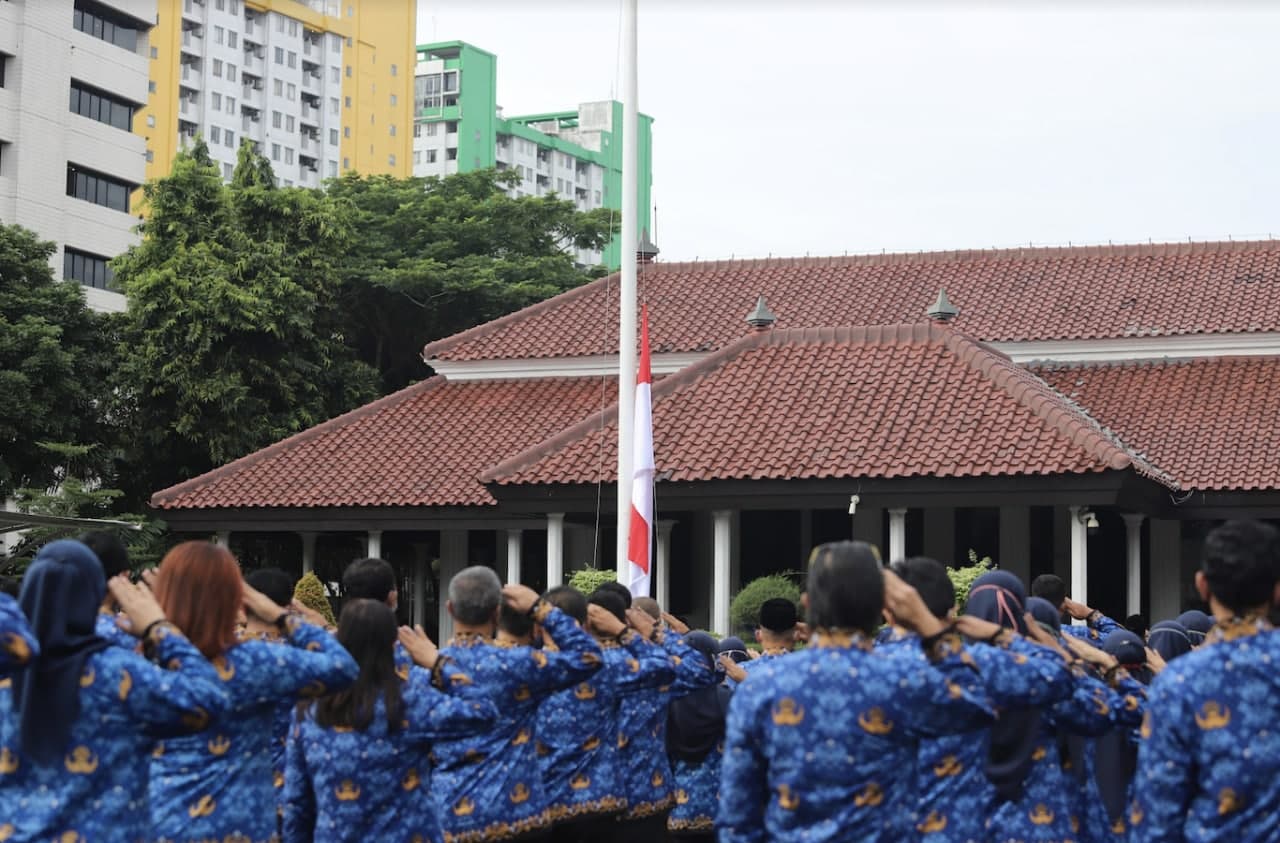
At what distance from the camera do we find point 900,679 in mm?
5488

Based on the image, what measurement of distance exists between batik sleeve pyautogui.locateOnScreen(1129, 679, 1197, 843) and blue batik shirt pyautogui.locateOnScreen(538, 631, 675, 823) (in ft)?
11.3

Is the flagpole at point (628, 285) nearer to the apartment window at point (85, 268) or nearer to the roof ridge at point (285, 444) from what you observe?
the roof ridge at point (285, 444)

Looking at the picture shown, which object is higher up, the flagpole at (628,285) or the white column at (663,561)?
the flagpole at (628,285)

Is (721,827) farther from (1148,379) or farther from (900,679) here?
(1148,379)

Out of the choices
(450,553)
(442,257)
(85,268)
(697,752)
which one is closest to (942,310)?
(450,553)

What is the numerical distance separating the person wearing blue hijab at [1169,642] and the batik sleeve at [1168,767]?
158 inches

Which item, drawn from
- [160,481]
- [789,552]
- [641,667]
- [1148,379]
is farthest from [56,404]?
[641,667]

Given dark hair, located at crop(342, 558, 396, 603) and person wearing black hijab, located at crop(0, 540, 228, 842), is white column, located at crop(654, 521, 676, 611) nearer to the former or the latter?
dark hair, located at crop(342, 558, 396, 603)

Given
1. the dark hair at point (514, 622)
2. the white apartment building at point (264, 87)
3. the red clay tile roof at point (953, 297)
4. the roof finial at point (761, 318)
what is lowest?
the dark hair at point (514, 622)

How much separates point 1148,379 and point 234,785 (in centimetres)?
2261

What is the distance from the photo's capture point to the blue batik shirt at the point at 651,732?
358 inches

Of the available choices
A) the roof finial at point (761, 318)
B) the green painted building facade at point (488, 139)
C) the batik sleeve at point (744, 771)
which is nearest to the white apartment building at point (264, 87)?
the green painted building facade at point (488, 139)

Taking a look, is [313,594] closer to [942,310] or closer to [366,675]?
[942,310]

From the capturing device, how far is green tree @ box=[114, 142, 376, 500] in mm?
31969
